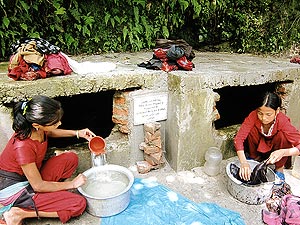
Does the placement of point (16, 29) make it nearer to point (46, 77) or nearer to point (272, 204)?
point (46, 77)

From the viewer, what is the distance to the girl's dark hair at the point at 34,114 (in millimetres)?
2635

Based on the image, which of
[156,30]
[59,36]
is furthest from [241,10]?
[59,36]

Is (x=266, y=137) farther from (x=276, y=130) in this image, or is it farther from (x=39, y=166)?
(x=39, y=166)

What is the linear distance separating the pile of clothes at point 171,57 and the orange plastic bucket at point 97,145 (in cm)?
118

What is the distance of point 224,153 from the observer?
4.28m

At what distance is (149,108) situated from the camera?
12.6 ft

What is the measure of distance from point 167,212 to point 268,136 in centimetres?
157

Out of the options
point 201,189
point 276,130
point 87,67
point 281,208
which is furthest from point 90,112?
point 281,208

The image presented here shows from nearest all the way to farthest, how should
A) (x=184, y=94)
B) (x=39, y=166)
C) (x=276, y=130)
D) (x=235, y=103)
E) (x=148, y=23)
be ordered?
(x=39, y=166) → (x=184, y=94) → (x=276, y=130) → (x=148, y=23) → (x=235, y=103)

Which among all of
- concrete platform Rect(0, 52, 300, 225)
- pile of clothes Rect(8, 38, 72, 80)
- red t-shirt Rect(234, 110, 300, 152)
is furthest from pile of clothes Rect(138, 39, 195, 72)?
pile of clothes Rect(8, 38, 72, 80)

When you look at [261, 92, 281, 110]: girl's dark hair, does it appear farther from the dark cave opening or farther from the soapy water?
the dark cave opening

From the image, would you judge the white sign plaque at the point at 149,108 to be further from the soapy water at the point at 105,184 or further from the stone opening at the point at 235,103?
the stone opening at the point at 235,103

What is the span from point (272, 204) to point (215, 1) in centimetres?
382

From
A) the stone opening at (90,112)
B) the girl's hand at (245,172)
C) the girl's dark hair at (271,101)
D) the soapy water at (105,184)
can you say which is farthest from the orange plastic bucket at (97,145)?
the stone opening at (90,112)
